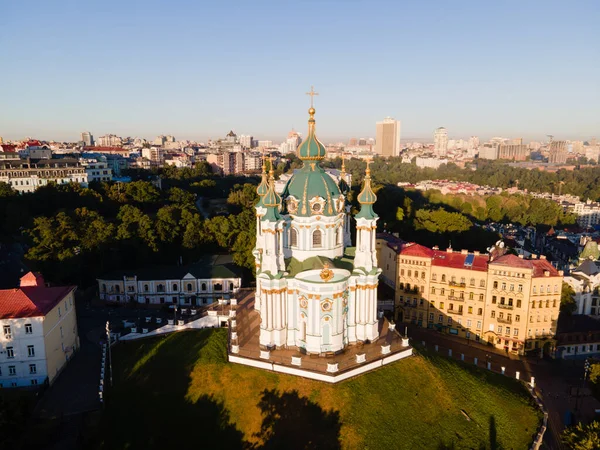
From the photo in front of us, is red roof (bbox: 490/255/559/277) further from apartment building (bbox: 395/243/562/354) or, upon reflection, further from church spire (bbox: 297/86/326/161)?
church spire (bbox: 297/86/326/161)

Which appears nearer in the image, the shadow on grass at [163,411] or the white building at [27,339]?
the shadow on grass at [163,411]

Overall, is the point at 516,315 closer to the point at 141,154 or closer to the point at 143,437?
the point at 143,437

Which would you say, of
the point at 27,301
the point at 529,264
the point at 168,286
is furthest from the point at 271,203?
the point at 529,264

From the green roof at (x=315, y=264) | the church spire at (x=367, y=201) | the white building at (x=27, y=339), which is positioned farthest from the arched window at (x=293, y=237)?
the white building at (x=27, y=339)

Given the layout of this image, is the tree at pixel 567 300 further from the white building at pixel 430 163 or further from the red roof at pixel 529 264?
the white building at pixel 430 163

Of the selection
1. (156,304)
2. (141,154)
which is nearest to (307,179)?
(156,304)
